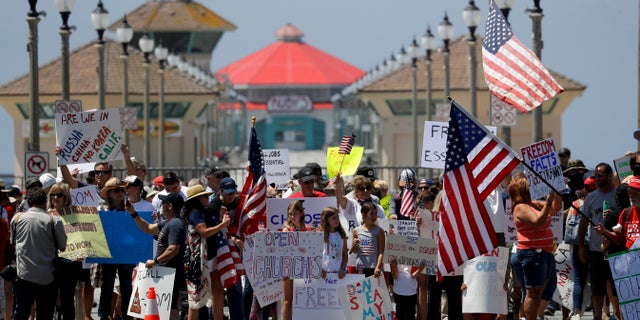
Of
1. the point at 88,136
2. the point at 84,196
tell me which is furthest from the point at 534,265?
the point at 88,136

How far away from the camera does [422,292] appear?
19797 millimetres

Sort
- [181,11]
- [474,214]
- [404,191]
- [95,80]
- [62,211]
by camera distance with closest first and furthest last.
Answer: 1. [474,214]
2. [62,211]
3. [404,191]
4. [95,80]
5. [181,11]

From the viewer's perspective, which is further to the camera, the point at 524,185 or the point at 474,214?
the point at 524,185

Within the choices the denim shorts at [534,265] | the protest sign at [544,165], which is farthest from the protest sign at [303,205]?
the protest sign at [544,165]

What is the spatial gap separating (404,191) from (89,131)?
157 inches

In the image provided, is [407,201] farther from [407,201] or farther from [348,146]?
[348,146]

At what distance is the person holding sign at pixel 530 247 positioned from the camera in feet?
59.1

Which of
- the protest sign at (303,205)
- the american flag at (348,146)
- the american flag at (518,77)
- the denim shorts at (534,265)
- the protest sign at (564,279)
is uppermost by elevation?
the american flag at (518,77)

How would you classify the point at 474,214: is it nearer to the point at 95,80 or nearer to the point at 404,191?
the point at 404,191

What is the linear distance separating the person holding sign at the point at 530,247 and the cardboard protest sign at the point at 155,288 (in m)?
3.42

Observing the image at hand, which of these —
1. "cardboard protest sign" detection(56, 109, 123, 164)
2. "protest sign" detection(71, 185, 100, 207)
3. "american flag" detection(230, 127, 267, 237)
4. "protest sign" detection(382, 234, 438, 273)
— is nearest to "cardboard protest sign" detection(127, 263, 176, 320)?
"american flag" detection(230, 127, 267, 237)

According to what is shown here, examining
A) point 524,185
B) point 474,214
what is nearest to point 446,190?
point 474,214

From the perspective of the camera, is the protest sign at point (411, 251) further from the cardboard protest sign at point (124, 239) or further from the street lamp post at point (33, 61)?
the street lamp post at point (33, 61)

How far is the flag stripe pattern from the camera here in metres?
21.3
